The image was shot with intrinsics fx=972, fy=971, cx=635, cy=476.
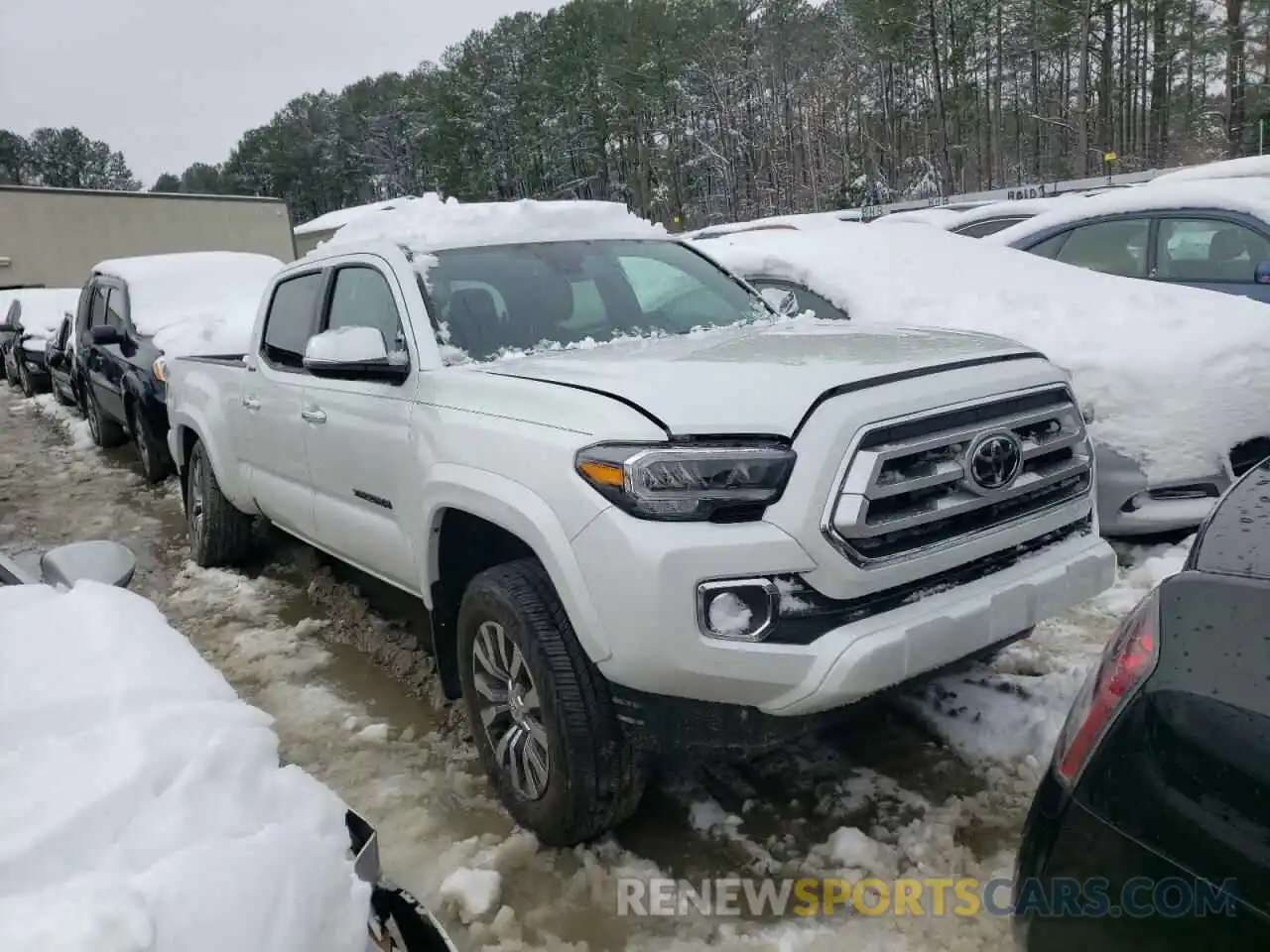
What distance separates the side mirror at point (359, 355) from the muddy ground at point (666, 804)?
3.70ft

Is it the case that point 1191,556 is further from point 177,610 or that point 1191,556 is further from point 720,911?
point 177,610

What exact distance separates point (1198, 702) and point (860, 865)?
1.57 m

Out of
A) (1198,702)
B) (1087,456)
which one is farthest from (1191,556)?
(1087,456)

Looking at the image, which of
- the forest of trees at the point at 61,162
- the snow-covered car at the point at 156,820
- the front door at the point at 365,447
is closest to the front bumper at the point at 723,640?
the snow-covered car at the point at 156,820

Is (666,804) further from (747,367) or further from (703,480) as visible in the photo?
(747,367)

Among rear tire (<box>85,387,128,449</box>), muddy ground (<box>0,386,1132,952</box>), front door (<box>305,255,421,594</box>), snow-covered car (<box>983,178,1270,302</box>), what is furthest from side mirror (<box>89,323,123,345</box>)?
snow-covered car (<box>983,178,1270,302</box>)

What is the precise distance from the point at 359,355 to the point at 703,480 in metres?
1.53

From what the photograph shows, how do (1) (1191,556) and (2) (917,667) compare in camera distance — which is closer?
(1) (1191,556)

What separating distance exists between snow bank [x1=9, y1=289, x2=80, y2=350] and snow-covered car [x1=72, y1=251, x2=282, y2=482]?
4873mm

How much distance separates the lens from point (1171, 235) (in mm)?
6590

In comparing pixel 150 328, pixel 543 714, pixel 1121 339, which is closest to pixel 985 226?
pixel 1121 339

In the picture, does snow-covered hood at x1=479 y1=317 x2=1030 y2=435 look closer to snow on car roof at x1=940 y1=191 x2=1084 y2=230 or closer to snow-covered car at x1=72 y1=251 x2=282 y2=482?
snow-covered car at x1=72 y1=251 x2=282 y2=482

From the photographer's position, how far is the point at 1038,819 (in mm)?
1600

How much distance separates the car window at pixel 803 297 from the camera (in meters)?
5.59
